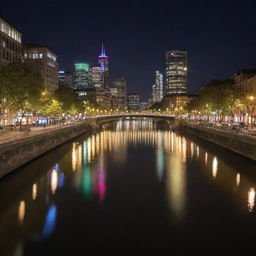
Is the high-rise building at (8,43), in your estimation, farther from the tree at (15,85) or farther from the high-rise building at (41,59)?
the high-rise building at (41,59)

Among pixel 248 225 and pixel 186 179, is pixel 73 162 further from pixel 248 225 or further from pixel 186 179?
pixel 248 225

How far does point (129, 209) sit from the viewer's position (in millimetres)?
28234

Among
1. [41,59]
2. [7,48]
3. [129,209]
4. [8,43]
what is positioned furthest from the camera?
[41,59]

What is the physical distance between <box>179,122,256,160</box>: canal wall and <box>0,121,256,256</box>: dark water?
79.2 inches

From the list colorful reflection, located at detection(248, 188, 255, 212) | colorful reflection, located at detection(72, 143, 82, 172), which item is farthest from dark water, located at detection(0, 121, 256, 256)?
colorful reflection, located at detection(72, 143, 82, 172)

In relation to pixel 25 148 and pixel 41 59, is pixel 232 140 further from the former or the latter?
pixel 41 59

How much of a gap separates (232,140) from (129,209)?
118 ft

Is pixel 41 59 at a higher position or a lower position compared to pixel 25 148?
higher

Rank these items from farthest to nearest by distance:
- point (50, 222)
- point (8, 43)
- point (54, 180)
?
point (8, 43)
point (54, 180)
point (50, 222)

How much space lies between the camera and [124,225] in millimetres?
24578

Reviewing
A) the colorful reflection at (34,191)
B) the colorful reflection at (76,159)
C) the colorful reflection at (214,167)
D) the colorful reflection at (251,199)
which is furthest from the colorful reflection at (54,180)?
the colorful reflection at (214,167)

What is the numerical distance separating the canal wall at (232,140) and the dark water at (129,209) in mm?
2012

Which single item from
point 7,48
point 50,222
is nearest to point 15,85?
point 50,222

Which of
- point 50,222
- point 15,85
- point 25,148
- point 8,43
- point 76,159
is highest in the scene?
point 8,43
